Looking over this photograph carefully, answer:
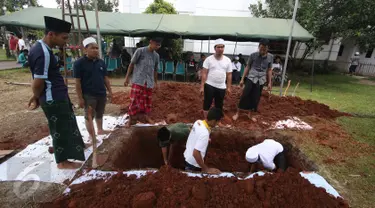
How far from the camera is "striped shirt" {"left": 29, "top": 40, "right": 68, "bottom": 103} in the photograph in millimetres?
1979

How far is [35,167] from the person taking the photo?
248 cm

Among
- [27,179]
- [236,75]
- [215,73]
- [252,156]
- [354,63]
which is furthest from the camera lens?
[354,63]

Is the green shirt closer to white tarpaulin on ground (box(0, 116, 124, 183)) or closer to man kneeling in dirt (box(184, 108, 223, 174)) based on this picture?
man kneeling in dirt (box(184, 108, 223, 174))

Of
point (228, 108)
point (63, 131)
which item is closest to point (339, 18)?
point (228, 108)

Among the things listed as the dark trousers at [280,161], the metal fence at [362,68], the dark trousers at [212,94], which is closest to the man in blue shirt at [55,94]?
the dark trousers at [212,94]

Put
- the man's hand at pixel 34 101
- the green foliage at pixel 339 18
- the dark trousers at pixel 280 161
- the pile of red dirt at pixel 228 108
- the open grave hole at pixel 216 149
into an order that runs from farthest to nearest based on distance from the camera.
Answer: the green foliage at pixel 339 18
the pile of red dirt at pixel 228 108
the open grave hole at pixel 216 149
the dark trousers at pixel 280 161
the man's hand at pixel 34 101

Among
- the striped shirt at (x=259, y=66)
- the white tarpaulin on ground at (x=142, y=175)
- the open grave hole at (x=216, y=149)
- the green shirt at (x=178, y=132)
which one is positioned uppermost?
the striped shirt at (x=259, y=66)

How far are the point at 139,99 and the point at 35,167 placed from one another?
1715mm

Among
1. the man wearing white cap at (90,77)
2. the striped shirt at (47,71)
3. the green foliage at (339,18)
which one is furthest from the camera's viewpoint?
the green foliage at (339,18)

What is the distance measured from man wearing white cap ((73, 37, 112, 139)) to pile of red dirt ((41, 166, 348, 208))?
0.85 m

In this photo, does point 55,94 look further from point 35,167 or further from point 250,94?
point 250,94

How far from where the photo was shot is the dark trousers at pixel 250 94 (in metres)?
4.06

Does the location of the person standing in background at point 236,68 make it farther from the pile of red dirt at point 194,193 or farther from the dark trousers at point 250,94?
the pile of red dirt at point 194,193

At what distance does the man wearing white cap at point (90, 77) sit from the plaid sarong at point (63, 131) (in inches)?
10.2
